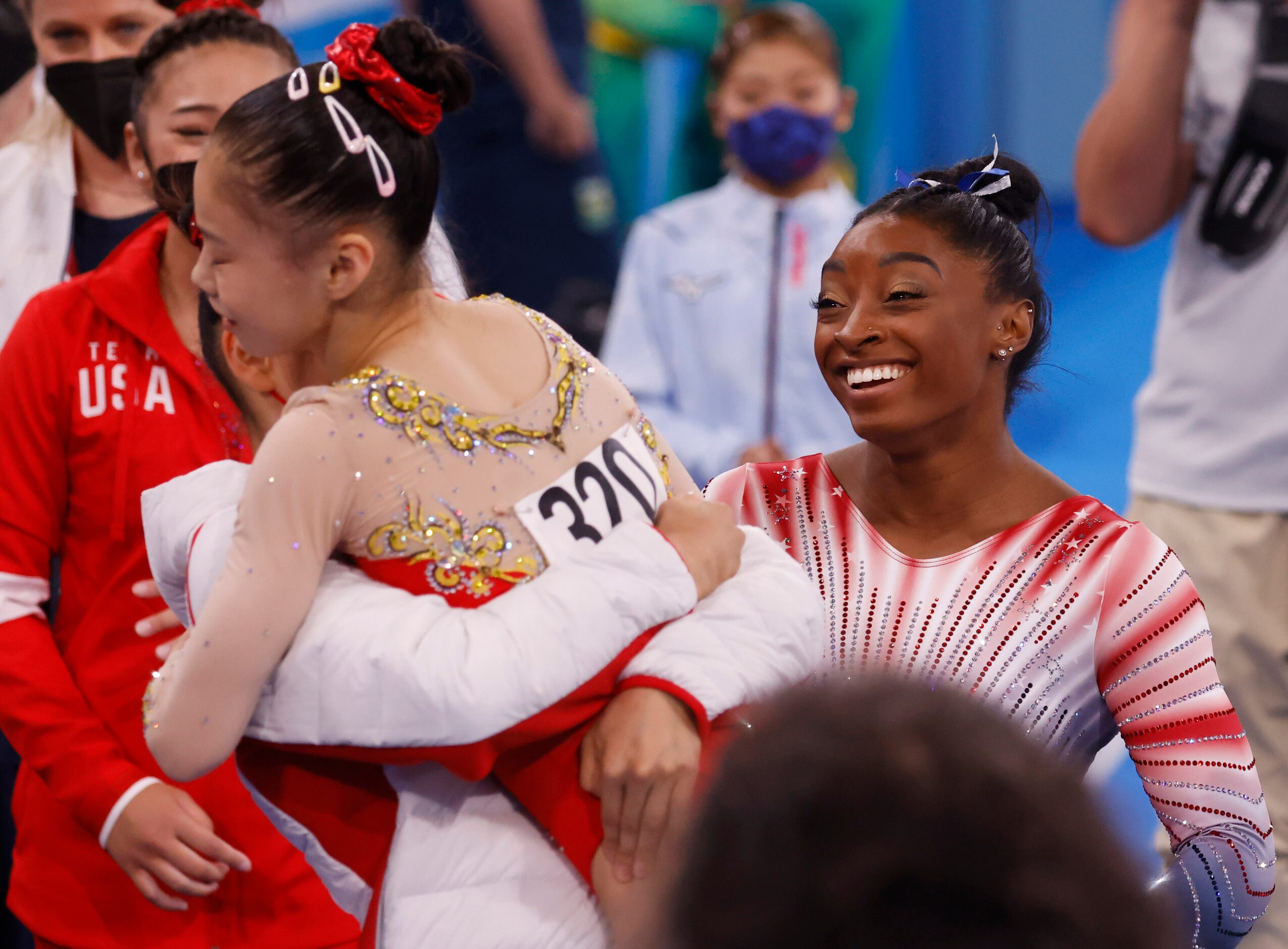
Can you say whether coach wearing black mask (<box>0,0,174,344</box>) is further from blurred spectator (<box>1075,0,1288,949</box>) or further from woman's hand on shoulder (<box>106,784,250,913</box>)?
blurred spectator (<box>1075,0,1288,949</box>)

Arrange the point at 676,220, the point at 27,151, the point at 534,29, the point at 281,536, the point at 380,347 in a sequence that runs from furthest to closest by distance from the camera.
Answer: the point at 534,29 < the point at 676,220 < the point at 27,151 < the point at 380,347 < the point at 281,536

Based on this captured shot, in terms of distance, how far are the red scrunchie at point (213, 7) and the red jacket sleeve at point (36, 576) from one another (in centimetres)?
52

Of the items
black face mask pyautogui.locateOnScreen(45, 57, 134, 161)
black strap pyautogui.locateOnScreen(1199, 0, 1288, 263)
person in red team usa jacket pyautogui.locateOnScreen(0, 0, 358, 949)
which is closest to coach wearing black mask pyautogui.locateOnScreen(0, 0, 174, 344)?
black face mask pyautogui.locateOnScreen(45, 57, 134, 161)

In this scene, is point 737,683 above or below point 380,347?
below

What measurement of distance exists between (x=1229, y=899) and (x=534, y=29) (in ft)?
12.3

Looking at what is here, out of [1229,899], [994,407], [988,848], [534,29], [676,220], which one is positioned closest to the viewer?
[988,848]

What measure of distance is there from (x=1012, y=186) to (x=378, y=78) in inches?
33.4

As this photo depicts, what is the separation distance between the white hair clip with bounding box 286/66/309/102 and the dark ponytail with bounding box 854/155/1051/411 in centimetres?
73

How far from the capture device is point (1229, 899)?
1.58m

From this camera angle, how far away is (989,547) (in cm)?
173

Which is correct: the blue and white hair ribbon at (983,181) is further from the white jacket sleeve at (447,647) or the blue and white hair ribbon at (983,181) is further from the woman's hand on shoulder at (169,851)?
the woman's hand on shoulder at (169,851)

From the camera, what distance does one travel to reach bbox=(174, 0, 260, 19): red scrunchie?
2027mm

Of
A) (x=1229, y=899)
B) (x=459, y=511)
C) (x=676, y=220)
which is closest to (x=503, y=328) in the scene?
(x=459, y=511)

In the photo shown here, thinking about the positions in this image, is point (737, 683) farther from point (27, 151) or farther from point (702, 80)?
point (702, 80)
